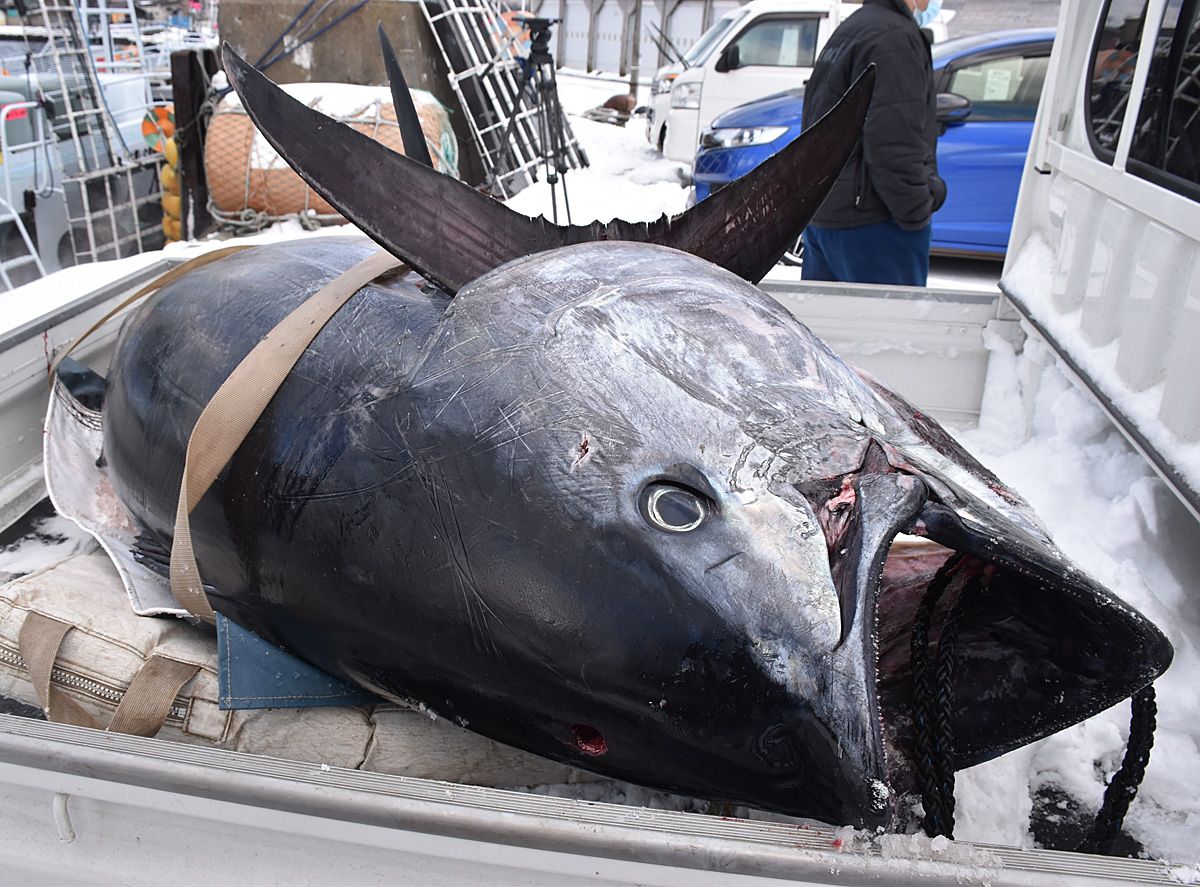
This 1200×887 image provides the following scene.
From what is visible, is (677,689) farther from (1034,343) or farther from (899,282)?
(899,282)

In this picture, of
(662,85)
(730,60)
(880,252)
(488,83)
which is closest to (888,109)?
(880,252)

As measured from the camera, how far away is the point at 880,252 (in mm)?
4438

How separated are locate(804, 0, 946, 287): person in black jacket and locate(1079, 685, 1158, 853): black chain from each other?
2.90 meters

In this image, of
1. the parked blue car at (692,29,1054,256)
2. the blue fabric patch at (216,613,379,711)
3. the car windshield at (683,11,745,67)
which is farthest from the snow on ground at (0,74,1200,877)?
the car windshield at (683,11,745,67)

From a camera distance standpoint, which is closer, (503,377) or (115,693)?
(503,377)

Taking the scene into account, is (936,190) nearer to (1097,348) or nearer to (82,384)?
(1097,348)

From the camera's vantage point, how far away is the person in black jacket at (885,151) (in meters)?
4.11

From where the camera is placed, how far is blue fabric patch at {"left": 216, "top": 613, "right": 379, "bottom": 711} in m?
1.95

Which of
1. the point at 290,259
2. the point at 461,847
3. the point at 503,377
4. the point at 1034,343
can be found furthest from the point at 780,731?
the point at 1034,343

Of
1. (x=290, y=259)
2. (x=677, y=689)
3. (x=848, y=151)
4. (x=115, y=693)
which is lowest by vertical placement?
(x=115, y=693)

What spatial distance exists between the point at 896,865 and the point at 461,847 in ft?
1.77

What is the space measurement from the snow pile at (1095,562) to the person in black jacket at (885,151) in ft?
3.19

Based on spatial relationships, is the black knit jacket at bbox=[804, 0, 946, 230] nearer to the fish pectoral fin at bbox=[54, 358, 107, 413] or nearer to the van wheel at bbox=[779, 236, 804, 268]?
the van wheel at bbox=[779, 236, 804, 268]

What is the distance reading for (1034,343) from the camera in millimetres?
3369
